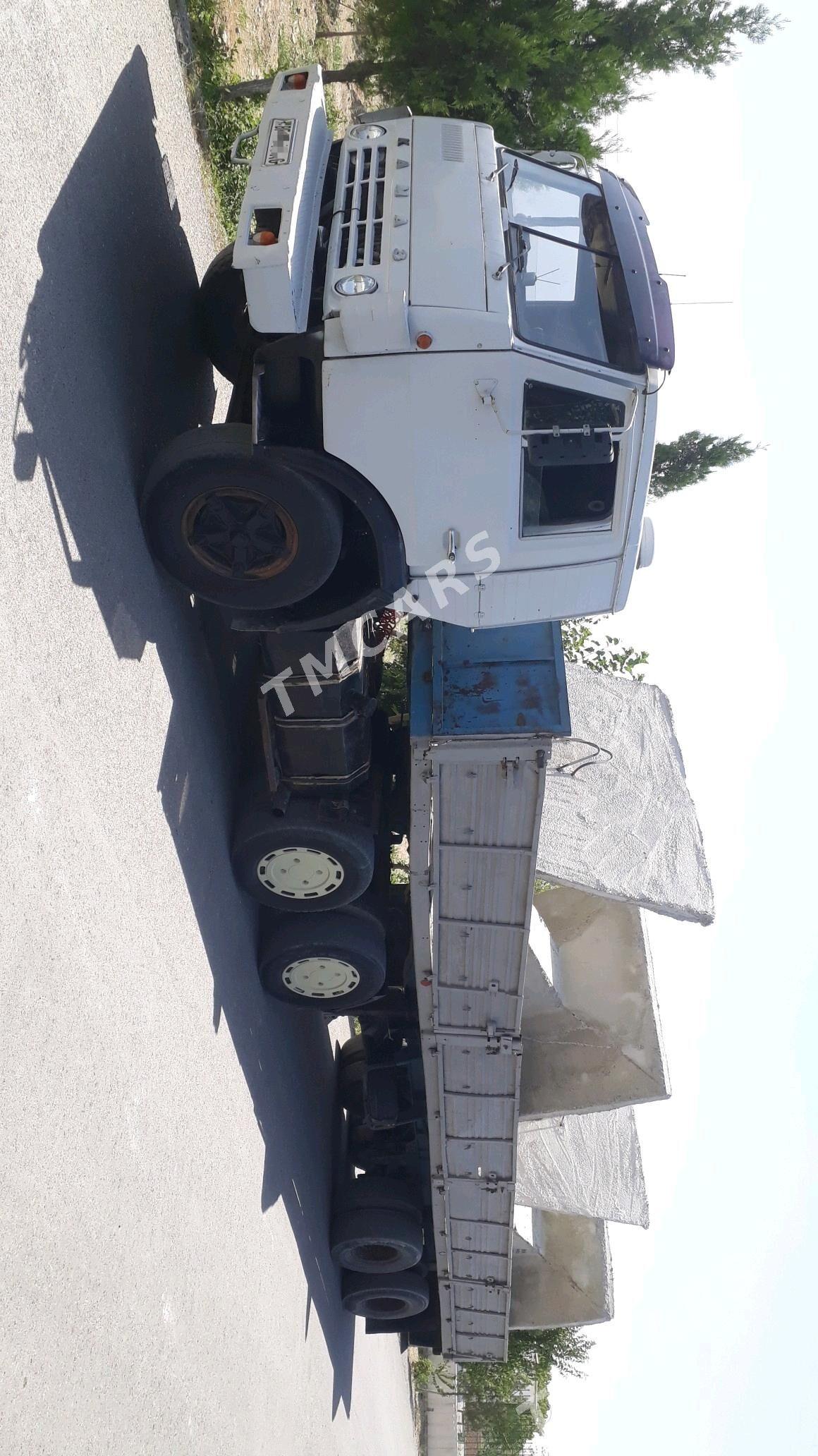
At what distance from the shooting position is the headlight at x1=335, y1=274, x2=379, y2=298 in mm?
4992

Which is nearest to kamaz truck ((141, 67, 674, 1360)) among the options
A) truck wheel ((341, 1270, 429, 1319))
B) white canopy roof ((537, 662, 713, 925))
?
white canopy roof ((537, 662, 713, 925))

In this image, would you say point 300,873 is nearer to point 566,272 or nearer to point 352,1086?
point 566,272

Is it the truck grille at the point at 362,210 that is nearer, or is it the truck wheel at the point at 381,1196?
the truck grille at the point at 362,210

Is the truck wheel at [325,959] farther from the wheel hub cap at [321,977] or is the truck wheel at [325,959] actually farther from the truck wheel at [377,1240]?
A: the truck wheel at [377,1240]

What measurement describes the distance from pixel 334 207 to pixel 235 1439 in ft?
22.3

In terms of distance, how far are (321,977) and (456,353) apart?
4275 mm

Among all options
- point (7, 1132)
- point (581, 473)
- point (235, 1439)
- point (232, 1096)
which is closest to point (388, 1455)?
point (235, 1439)

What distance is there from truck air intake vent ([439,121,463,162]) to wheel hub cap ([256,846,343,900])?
13.1ft

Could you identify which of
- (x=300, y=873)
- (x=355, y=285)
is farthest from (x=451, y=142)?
(x=300, y=873)

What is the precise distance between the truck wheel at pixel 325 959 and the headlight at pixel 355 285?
154 inches

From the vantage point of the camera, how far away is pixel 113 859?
5066 mm

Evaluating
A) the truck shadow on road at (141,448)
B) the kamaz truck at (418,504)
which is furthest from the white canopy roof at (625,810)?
the truck shadow on road at (141,448)

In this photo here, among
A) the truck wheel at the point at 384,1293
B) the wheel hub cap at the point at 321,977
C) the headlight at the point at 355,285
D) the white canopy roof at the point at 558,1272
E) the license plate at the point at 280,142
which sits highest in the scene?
the license plate at the point at 280,142

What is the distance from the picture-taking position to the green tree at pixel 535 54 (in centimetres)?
793
